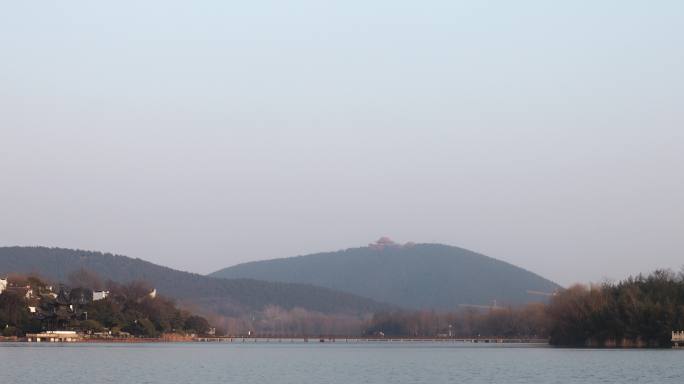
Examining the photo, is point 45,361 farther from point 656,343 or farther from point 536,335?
point 536,335

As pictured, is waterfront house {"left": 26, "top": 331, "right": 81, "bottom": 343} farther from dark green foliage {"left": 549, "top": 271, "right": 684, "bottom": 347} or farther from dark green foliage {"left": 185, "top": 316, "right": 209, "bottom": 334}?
dark green foliage {"left": 549, "top": 271, "right": 684, "bottom": 347}

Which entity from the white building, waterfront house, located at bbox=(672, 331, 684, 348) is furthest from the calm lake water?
the white building

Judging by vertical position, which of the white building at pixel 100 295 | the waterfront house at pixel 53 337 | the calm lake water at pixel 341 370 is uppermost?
the white building at pixel 100 295

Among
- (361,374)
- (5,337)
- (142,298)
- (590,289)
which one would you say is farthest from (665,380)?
(142,298)

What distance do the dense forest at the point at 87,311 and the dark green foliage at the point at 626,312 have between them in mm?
60660

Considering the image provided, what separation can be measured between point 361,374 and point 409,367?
33.5 feet

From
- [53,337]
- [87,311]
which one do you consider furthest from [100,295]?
[53,337]

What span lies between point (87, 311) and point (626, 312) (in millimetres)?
72537

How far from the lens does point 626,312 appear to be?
4003 inches

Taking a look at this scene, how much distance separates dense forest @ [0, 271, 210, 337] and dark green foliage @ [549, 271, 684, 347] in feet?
199

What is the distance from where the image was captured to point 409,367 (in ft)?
247

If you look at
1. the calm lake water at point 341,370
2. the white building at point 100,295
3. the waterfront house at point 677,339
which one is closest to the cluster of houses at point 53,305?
the white building at point 100,295

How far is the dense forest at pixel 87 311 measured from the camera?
138 meters

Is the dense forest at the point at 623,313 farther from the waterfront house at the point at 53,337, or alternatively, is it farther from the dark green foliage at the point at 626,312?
the waterfront house at the point at 53,337
